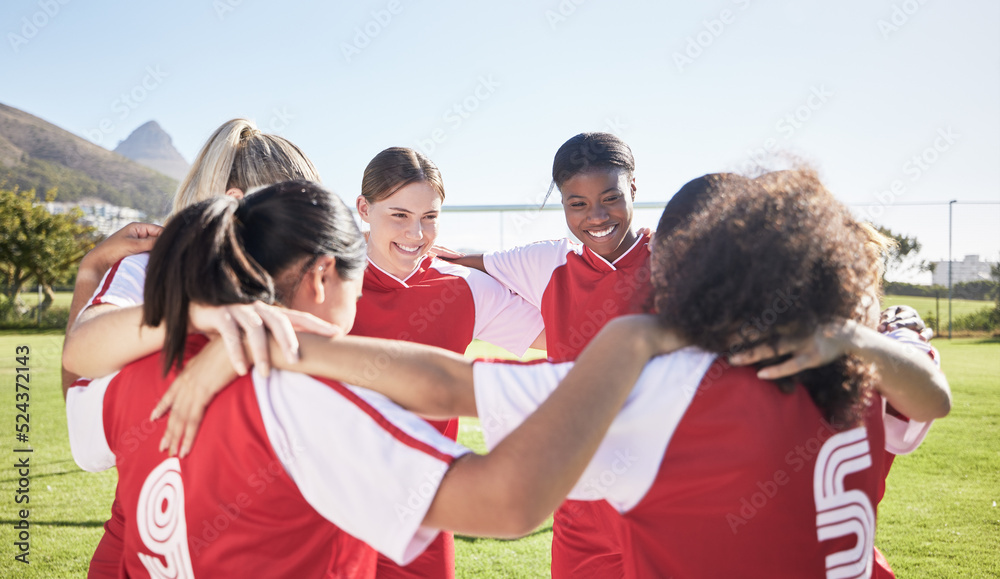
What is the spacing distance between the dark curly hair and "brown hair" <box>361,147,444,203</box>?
1778 millimetres

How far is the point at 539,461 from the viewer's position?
915mm

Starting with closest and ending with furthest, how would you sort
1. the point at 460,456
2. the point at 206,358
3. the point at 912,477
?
the point at 460,456, the point at 206,358, the point at 912,477

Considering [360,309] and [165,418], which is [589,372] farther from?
[360,309]

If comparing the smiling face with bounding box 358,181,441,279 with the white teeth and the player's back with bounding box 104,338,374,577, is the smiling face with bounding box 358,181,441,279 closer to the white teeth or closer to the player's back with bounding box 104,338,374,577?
the white teeth

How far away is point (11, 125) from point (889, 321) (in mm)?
157414

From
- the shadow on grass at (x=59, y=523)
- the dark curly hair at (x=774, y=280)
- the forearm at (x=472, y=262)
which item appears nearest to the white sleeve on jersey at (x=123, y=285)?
the dark curly hair at (x=774, y=280)

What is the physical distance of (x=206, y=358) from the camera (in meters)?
1.14

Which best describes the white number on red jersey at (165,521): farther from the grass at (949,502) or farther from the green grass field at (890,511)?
the grass at (949,502)

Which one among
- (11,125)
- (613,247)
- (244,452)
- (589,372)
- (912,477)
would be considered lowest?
(912,477)

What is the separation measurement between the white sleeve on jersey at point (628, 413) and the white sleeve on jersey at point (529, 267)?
6.21ft

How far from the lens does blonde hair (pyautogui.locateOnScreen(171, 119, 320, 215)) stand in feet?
7.29

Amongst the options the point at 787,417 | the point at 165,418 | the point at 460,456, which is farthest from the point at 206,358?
the point at 787,417

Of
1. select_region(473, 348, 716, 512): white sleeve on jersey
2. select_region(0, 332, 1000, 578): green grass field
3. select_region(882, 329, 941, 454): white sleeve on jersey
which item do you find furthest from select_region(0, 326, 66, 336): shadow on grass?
select_region(882, 329, 941, 454): white sleeve on jersey

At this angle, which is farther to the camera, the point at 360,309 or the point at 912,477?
the point at 912,477
